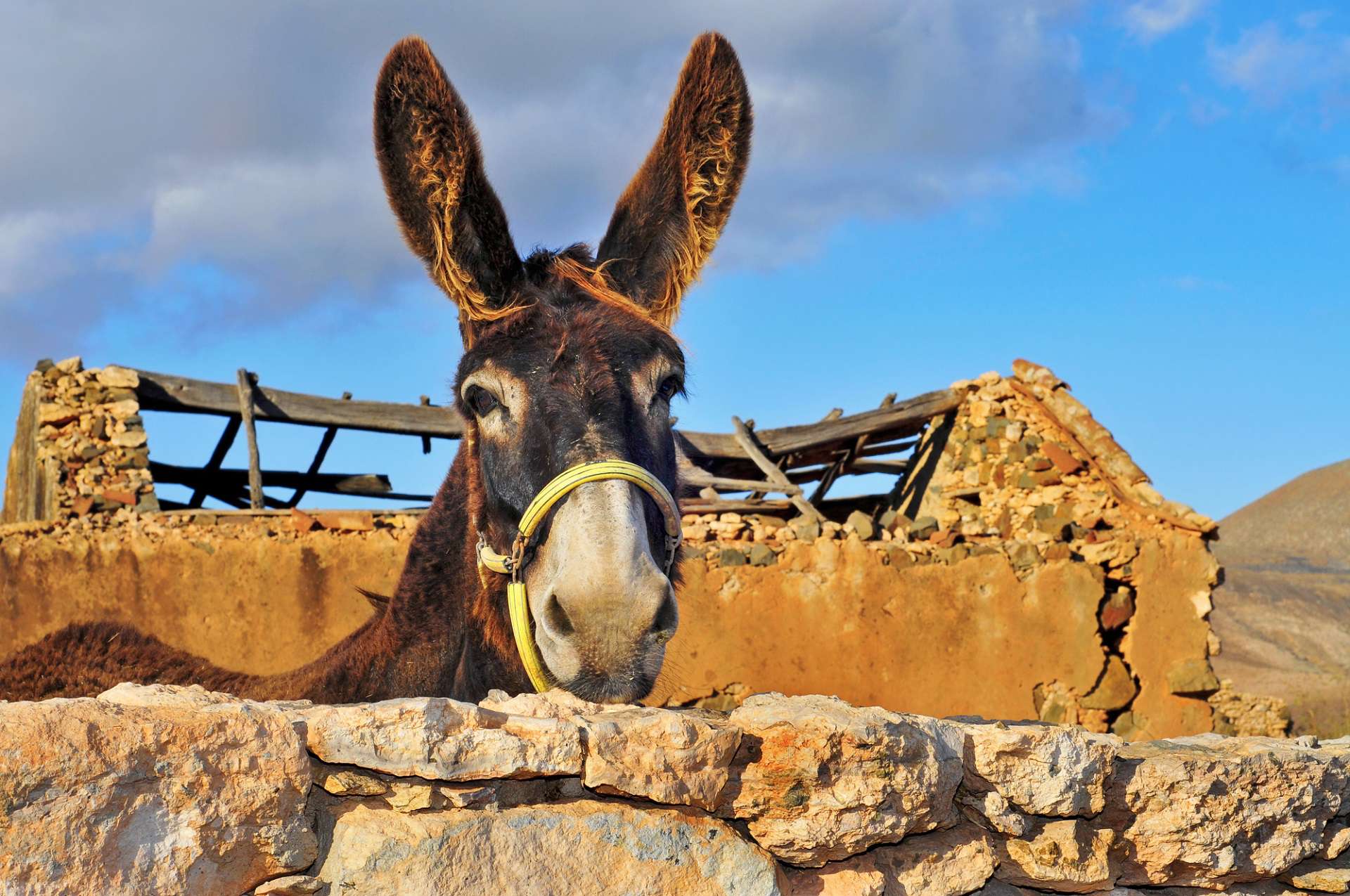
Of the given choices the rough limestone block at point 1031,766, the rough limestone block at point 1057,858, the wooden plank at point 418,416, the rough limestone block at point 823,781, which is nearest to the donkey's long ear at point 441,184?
the rough limestone block at point 823,781

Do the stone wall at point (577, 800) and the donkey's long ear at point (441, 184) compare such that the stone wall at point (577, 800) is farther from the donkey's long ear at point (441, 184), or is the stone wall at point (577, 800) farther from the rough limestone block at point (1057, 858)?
the donkey's long ear at point (441, 184)

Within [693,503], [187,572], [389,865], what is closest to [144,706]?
[389,865]

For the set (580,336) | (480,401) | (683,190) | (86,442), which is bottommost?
(480,401)

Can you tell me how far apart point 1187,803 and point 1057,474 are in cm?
697

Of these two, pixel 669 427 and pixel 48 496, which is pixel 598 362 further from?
pixel 48 496

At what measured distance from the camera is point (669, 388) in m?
3.01

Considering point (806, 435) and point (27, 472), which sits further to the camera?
point (806, 435)

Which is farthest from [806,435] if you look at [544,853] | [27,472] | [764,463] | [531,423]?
[544,853]

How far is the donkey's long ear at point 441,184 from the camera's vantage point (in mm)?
3072

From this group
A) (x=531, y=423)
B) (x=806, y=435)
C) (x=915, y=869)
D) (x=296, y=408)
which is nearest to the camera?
(x=915, y=869)

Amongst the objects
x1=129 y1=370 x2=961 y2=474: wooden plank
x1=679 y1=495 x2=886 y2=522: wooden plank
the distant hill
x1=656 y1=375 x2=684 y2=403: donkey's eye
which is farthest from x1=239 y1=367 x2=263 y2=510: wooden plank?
the distant hill

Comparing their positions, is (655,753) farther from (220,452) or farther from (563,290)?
(220,452)

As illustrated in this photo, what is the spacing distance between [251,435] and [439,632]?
22.2ft

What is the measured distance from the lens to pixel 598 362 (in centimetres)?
279
